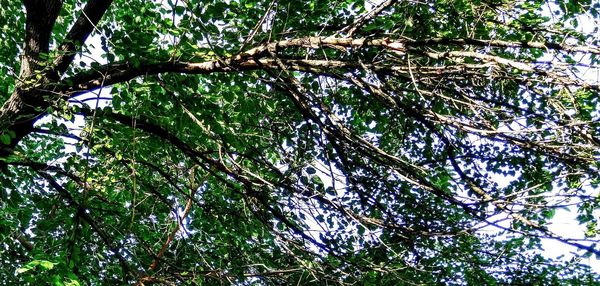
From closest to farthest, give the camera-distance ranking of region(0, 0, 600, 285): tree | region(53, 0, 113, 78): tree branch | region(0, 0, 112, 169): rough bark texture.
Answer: region(0, 0, 600, 285): tree → region(0, 0, 112, 169): rough bark texture → region(53, 0, 113, 78): tree branch

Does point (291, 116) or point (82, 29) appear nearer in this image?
point (82, 29)

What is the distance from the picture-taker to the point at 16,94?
12.9 feet

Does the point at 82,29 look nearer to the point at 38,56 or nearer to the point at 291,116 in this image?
the point at 38,56

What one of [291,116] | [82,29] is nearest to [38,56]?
[82,29]

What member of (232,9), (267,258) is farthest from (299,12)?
(267,258)

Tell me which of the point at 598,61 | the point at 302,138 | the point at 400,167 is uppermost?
the point at 598,61

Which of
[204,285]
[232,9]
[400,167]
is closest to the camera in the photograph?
[400,167]

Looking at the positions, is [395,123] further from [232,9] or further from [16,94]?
[16,94]

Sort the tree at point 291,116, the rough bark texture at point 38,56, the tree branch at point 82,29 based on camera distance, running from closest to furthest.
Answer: the tree at point 291,116
the rough bark texture at point 38,56
the tree branch at point 82,29

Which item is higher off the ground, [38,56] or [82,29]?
[82,29]

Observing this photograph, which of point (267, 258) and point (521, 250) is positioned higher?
point (521, 250)

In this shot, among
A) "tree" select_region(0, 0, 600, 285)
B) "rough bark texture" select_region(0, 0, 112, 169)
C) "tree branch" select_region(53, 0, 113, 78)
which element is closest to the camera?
"tree" select_region(0, 0, 600, 285)

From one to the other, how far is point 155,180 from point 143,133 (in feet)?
5.09

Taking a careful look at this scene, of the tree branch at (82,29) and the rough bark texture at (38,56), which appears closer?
the rough bark texture at (38,56)
